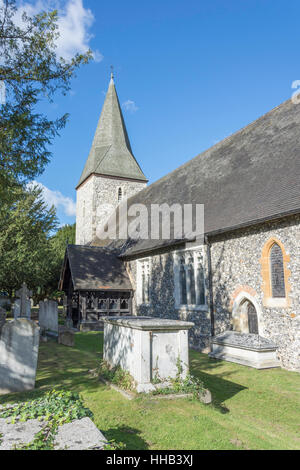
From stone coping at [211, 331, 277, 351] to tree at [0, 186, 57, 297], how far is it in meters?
13.7

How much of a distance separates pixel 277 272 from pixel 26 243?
52.2 ft

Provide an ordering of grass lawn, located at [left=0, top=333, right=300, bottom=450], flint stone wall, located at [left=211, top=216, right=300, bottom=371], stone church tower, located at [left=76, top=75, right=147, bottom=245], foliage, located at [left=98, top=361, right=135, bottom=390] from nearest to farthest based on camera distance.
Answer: grass lawn, located at [left=0, top=333, right=300, bottom=450] < foliage, located at [left=98, top=361, right=135, bottom=390] < flint stone wall, located at [left=211, top=216, right=300, bottom=371] < stone church tower, located at [left=76, top=75, right=147, bottom=245]

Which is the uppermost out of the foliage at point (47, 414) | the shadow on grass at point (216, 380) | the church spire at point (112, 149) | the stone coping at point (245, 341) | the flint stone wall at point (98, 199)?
the church spire at point (112, 149)

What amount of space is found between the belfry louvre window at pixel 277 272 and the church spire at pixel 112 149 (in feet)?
70.6

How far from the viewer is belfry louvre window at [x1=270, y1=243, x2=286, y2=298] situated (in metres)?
8.90

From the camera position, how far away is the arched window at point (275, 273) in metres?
8.68

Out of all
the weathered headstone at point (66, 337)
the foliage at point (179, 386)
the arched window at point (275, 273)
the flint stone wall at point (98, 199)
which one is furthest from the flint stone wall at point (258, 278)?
the flint stone wall at point (98, 199)

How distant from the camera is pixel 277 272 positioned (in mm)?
9031

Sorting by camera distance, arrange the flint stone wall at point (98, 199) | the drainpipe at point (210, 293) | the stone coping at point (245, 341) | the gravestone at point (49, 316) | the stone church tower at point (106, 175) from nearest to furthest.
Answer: the stone coping at point (245, 341) → the drainpipe at point (210, 293) → the gravestone at point (49, 316) → the flint stone wall at point (98, 199) → the stone church tower at point (106, 175)

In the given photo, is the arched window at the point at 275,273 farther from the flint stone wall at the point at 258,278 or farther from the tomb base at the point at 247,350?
the tomb base at the point at 247,350

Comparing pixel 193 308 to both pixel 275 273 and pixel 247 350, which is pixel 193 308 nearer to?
pixel 247 350

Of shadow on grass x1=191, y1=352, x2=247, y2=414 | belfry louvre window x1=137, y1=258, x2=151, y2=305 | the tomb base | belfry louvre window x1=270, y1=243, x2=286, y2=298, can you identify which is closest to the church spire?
belfry louvre window x1=137, y1=258, x2=151, y2=305

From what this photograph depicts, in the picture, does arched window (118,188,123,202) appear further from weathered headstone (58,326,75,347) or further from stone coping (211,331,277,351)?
stone coping (211,331,277,351)
